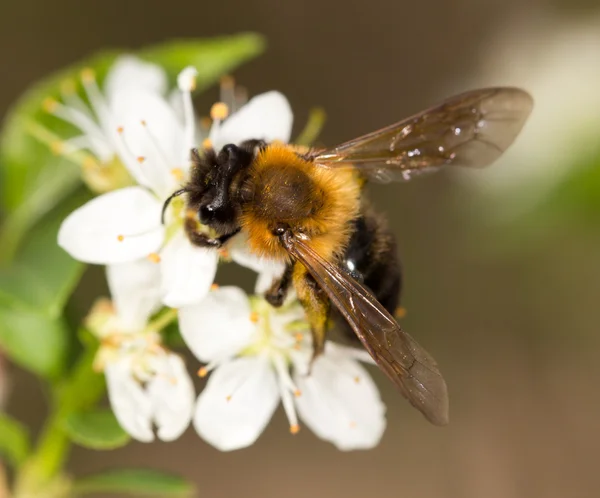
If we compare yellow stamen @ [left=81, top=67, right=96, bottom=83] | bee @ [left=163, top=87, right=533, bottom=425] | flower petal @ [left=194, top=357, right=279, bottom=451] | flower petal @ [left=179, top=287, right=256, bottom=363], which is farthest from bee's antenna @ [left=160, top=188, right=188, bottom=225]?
yellow stamen @ [left=81, top=67, right=96, bottom=83]

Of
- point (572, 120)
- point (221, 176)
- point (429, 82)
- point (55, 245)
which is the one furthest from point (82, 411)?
point (429, 82)

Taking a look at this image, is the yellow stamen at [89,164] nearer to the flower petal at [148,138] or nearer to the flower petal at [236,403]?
the flower petal at [148,138]

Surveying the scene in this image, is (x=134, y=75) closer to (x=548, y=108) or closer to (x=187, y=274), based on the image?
(x=187, y=274)

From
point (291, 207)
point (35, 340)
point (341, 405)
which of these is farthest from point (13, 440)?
point (291, 207)

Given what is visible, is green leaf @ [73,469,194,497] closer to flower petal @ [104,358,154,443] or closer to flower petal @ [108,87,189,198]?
flower petal @ [104,358,154,443]

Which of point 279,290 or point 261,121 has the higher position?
point 261,121

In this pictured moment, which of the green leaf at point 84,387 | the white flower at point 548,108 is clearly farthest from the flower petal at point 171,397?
the white flower at point 548,108

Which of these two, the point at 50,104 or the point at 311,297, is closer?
the point at 311,297
